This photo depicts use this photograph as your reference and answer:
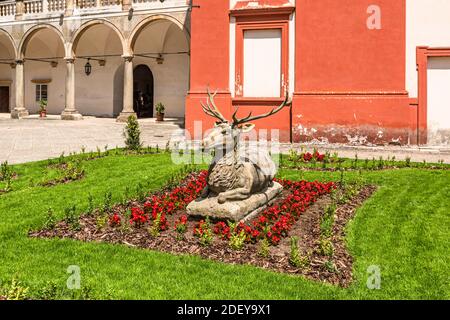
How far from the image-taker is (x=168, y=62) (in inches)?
1083

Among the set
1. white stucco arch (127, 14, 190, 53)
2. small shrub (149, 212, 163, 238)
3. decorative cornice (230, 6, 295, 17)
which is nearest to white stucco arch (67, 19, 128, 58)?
white stucco arch (127, 14, 190, 53)

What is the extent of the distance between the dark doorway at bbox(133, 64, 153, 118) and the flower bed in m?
22.7

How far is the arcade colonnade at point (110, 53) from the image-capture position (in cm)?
2422

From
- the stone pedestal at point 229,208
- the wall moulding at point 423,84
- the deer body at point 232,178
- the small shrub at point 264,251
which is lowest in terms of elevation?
the small shrub at point 264,251

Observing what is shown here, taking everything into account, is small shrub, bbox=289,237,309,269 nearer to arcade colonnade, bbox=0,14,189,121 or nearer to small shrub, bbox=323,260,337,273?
small shrub, bbox=323,260,337,273

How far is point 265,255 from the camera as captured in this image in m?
4.70

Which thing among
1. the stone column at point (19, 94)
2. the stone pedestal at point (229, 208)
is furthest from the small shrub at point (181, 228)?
the stone column at point (19, 94)

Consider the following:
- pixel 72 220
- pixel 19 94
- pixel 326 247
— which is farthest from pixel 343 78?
pixel 19 94

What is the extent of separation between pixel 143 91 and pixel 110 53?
3.41 meters

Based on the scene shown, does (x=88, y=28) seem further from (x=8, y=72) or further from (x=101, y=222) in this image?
(x=101, y=222)

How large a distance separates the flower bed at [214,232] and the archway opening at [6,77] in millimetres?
29902

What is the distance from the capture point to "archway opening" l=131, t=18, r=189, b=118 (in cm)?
2673

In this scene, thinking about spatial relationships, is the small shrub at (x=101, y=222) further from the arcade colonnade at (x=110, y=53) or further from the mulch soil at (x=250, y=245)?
the arcade colonnade at (x=110, y=53)

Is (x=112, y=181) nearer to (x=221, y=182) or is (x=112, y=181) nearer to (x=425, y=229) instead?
(x=221, y=182)
